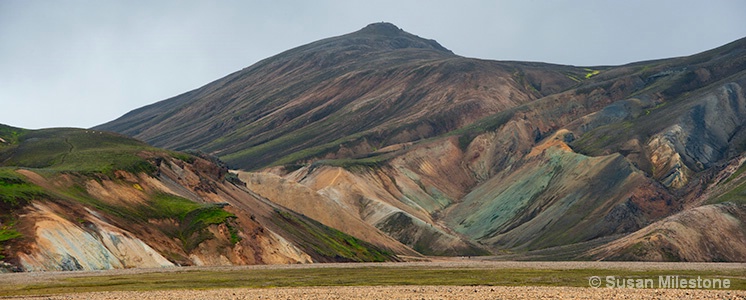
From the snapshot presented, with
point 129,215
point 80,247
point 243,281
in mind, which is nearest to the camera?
point 243,281

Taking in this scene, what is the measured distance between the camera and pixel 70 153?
341 feet

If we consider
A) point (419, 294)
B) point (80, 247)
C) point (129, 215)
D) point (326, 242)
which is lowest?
point (326, 242)

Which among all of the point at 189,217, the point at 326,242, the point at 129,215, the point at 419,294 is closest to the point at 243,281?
the point at 419,294

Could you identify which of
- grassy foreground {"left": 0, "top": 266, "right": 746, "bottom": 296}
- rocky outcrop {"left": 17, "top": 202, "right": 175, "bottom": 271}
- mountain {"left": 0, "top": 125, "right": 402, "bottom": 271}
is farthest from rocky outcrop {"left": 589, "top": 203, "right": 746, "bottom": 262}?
rocky outcrop {"left": 17, "top": 202, "right": 175, "bottom": 271}

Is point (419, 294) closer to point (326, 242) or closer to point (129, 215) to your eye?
point (129, 215)

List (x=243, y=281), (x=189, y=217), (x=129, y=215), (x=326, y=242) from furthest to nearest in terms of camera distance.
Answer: (x=326, y=242), (x=189, y=217), (x=129, y=215), (x=243, y=281)

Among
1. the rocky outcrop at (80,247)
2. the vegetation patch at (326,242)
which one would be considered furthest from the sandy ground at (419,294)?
the vegetation patch at (326,242)

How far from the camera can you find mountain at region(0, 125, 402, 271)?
219 feet

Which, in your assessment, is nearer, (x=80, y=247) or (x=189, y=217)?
(x=80, y=247)

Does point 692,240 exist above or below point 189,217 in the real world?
above

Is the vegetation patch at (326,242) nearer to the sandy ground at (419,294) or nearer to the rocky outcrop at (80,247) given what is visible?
the rocky outcrop at (80,247)

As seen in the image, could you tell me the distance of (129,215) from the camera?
269 feet

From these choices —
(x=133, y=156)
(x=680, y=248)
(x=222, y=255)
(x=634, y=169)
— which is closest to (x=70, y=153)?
(x=133, y=156)

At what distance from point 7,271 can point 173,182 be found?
44883mm
